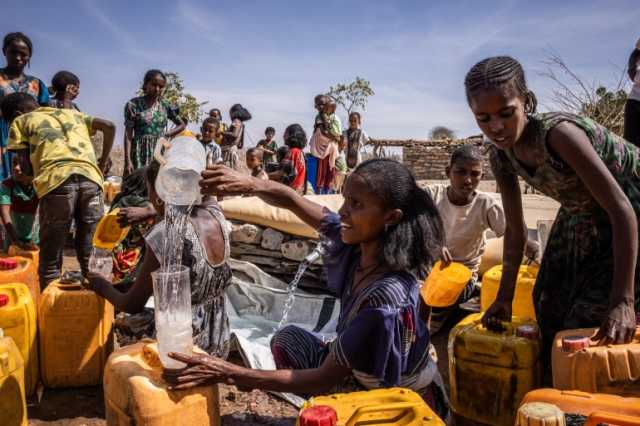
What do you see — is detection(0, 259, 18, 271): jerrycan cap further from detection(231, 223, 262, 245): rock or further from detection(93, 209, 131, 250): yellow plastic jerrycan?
detection(231, 223, 262, 245): rock

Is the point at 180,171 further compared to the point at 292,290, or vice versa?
the point at 292,290

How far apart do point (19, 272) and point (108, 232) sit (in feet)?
1.71

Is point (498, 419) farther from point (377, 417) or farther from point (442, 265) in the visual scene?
point (442, 265)

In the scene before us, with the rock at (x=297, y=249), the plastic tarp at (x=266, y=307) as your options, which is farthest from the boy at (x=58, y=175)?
the rock at (x=297, y=249)

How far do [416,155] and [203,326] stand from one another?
1430cm

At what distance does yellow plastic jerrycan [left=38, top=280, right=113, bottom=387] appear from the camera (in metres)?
2.71

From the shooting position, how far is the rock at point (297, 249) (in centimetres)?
436

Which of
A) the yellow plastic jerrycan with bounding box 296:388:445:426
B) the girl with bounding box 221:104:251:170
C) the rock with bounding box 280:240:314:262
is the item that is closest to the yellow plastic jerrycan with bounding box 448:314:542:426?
the yellow plastic jerrycan with bounding box 296:388:445:426

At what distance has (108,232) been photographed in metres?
2.93

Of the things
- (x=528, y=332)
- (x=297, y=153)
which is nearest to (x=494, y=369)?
(x=528, y=332)

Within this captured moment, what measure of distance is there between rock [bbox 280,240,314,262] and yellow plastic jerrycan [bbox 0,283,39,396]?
208cm

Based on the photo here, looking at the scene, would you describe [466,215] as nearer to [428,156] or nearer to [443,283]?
[443,283]

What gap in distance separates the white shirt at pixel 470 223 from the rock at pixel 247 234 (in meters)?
1.55

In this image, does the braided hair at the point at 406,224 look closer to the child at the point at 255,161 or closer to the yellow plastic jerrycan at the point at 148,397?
the yellow plastic jerrycan at the point at 148,397
